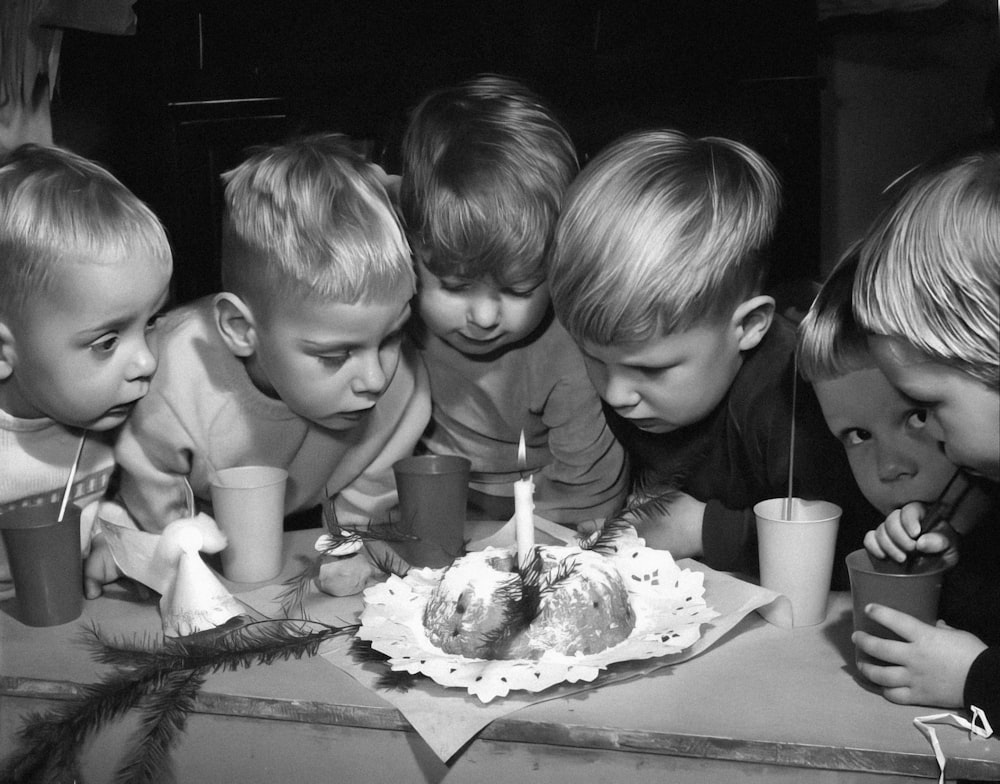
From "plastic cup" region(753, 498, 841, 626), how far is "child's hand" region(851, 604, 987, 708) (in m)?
0.14

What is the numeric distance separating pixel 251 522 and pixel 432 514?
8.2 inches

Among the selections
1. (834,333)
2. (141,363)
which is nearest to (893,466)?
(834,333)

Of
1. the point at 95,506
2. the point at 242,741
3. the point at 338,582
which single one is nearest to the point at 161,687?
the point at 242,741

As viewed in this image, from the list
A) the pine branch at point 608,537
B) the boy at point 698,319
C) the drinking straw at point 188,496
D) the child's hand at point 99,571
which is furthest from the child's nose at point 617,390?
the child's hand at point 99,571

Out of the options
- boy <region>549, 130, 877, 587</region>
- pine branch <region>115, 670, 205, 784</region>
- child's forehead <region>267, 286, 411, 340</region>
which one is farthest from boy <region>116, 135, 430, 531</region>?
pine branch <region>115, 670, 205, 784</region>

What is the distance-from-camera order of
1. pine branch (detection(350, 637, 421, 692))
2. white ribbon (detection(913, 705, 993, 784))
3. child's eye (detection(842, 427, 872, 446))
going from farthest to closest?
child's eye (detection(842, 427, 872, 446)) < pine branch (detection(350, 637, 421, 692)) < white ribbon (detection(913, 705, 993, 784))

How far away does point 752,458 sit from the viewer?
1215 mm

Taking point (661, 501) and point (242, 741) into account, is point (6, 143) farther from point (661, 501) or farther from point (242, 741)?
point (661, 501)

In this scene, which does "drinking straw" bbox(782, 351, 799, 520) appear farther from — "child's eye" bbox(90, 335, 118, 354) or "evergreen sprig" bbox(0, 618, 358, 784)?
"child's eye" bbox(90, 335, 118, 354)

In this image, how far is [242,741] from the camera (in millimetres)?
1011

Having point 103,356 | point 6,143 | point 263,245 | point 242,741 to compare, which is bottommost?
point 242,741

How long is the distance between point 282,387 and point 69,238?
0.90 feet

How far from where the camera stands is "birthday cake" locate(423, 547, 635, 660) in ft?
3.26

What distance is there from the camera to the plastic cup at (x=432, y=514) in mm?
1166
